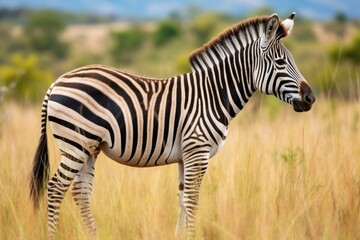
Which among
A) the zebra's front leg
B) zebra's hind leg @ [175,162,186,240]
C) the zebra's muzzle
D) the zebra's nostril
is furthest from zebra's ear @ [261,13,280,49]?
zebra's hind leg @ [175,162,186,240]

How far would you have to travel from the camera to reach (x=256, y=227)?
5711 millimetres

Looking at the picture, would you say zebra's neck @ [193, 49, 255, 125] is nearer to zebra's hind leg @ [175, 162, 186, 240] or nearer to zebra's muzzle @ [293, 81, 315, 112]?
zebra's muzzle @ [293, 81, 315, 112]

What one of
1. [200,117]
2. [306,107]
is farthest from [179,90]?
[306,107]

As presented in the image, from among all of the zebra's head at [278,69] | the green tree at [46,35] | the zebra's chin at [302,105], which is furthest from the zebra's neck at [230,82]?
the green tree at [46,35]

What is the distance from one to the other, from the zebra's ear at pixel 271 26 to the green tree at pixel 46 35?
189ft

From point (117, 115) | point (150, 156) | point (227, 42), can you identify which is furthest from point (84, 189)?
point (227, 42)

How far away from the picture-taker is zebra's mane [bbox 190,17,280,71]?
21.5 feet

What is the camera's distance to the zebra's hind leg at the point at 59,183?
241 inches

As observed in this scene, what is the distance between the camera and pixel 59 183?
20.3ft

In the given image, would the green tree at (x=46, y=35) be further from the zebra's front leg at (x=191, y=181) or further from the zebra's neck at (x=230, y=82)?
the zebra's front leg at (x=191, y=181)

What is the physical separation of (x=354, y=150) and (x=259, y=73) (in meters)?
2.22

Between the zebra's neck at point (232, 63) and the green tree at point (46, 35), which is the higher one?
the green tree at point (46, 35)

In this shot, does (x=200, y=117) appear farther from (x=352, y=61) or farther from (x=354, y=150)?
(x=352, y=61)

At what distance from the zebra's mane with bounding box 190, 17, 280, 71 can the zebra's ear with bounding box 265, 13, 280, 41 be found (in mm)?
96
